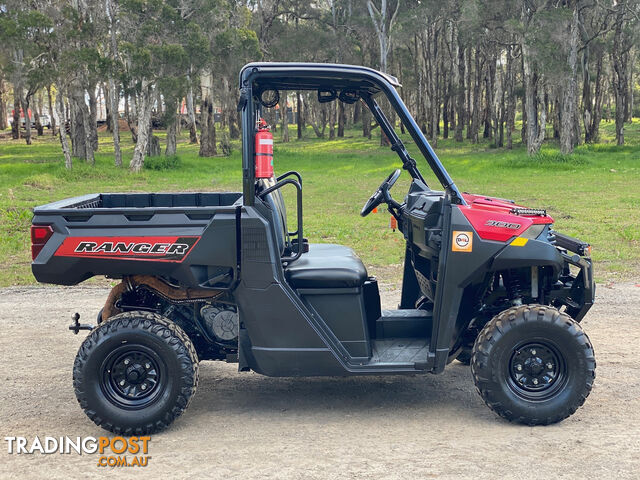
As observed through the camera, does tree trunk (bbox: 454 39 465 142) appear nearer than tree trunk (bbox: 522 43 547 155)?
No

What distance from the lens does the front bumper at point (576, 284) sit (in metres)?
5.68

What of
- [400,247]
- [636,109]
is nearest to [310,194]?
[400,247]

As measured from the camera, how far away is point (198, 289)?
561 centimetres

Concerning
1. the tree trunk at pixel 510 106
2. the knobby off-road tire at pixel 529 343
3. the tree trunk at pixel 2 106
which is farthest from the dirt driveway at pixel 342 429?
the tree trunk at pixel 2 106

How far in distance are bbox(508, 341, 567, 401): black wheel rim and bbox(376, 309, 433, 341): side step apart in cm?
75

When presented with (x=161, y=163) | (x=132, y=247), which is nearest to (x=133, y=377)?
(x=132, y=247)

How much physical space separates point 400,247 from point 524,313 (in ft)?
26.3

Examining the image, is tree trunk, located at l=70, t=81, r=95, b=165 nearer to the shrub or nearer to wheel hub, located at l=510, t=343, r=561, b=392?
the shrub

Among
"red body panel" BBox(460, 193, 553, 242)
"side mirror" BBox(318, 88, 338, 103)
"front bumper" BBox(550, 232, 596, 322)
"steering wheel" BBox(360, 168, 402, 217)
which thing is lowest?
"front bumper" BBox(550, 232, 596, 322)

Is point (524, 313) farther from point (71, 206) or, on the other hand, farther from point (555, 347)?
point (71, 206)

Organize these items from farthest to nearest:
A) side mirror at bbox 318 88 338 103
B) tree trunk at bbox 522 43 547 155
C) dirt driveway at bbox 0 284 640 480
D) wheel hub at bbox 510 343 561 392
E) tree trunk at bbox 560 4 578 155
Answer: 1. tree trunk at bbox 522 43 547 155
2. tree trunk at bbox 560 4 578 155
3. side mirror at bbox 318 88 338 103
4. wheel hub at bbox 510 343 561 392
5. dirt driveway at bbox 0 284 640 480

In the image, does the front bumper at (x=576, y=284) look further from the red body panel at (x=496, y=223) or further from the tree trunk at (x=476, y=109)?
the tree trunk at (x=476, y=109)

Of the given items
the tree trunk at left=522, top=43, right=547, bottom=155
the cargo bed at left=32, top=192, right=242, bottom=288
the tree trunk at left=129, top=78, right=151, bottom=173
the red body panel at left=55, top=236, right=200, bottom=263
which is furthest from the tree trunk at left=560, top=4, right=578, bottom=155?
the red body panel at left=55, top=236, right=200, bottom=263

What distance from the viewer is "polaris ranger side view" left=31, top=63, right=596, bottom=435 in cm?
532
